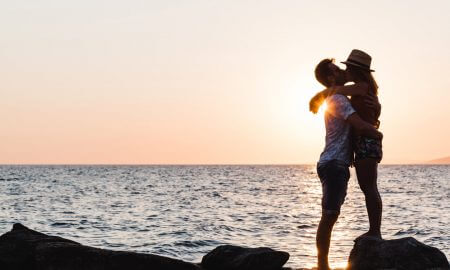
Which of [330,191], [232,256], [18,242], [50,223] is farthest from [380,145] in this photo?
[50,223]

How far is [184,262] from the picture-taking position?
8180 mm

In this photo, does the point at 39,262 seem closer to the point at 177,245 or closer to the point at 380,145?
the point at 380,145

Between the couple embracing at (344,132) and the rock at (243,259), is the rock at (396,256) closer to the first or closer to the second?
the couple embracing at (344,132)

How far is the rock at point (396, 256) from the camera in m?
8.16

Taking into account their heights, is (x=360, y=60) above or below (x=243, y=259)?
above

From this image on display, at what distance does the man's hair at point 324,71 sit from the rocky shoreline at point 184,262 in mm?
2132

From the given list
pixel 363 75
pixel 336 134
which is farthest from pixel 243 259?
pixel 363 75

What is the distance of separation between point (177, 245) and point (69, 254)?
41.2 feet

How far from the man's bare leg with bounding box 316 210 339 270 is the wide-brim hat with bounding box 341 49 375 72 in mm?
1614

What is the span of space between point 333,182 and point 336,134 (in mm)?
516

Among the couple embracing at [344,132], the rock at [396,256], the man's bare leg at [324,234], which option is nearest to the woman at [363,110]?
the couple embracing at [344,132]

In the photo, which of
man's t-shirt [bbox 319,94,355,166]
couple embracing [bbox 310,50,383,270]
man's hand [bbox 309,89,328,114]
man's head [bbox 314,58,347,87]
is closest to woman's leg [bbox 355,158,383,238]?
couple embracing [bbox 310,50,383,270]

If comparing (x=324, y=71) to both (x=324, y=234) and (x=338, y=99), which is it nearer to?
(x=338, y=99)

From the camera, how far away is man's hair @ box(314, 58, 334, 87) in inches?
295
